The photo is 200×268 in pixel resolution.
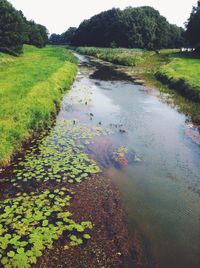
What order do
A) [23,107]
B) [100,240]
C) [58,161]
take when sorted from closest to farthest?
[100,240]
[58,161]
[23,107]

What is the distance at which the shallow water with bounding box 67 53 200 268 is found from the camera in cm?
961

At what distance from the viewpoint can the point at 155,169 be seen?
1443cm

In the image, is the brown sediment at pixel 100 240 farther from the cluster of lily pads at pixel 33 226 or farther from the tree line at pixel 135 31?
the tree line at pixel 135 31

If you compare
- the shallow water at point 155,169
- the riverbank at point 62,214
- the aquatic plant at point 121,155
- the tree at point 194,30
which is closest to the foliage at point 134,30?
the tree at point 194,30

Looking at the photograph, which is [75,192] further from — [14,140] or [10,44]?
[10,44]

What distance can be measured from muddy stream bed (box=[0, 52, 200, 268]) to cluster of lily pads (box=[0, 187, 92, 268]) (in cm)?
3

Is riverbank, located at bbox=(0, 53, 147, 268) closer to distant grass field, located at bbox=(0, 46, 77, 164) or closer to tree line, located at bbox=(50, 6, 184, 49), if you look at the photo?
distant grass field, located at bbox=(0, 46, 77, 164)

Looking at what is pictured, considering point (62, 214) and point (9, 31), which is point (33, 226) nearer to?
point (62, 214)

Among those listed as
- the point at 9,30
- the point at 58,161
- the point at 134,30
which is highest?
the point at 134,30

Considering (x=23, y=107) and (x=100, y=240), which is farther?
(x=23, y=107)

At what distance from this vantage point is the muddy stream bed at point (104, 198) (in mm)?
8742

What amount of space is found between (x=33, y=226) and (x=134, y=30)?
4918 inches

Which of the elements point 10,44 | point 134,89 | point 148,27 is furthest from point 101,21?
point 134,89

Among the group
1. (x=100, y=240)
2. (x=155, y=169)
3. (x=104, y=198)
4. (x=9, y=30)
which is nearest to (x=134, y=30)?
(x=9, y=30)
